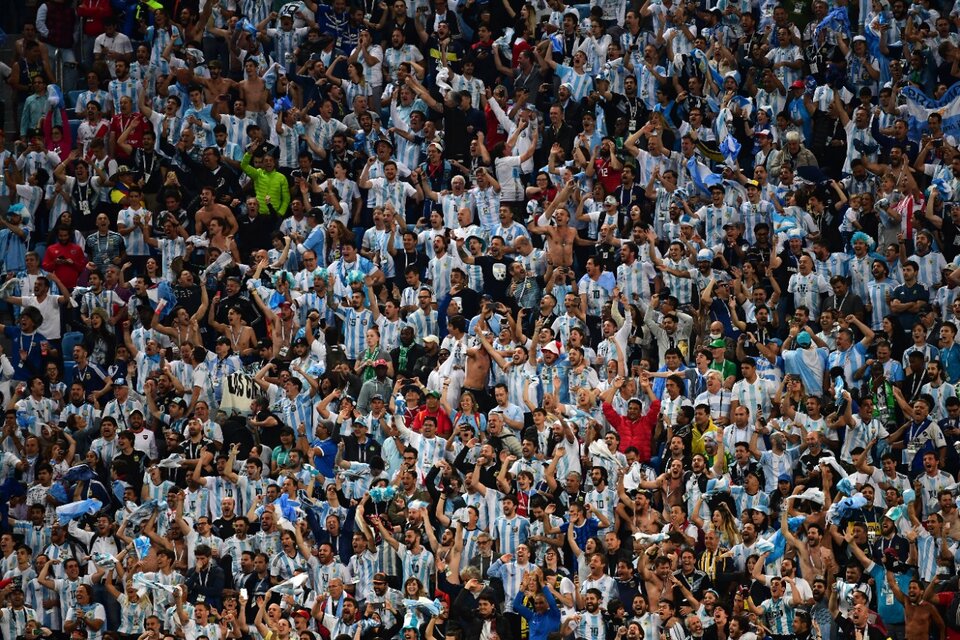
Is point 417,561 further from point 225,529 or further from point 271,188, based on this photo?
point 271,188

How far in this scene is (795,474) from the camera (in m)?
21.9

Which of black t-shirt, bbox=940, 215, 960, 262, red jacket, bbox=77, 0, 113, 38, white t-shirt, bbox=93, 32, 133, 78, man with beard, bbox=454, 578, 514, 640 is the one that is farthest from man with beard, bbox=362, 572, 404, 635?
red jacket, bbox=77, 0, 113, 38

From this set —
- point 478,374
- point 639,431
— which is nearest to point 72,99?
point 478,374

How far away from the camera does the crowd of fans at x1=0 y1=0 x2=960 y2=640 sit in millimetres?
21297

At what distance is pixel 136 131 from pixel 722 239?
25.5ft

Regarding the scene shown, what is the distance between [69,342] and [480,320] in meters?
5.08

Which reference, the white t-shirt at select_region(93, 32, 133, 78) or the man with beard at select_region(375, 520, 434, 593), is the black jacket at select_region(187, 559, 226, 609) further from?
the white t-shirt at select_region(93, 32, 133, 78)

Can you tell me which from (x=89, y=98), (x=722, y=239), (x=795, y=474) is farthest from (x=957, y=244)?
(x=89, y=98)

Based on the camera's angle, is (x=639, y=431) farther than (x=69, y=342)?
No

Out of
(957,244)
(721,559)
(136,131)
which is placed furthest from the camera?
(136,131)

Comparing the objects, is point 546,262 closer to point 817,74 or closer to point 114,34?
point 817,74

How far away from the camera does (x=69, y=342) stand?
2484 centimetres

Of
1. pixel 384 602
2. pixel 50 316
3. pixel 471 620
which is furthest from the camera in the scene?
pixel 50 316

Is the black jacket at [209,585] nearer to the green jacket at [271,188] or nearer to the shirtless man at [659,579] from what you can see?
the shirtless man at [659,579]
